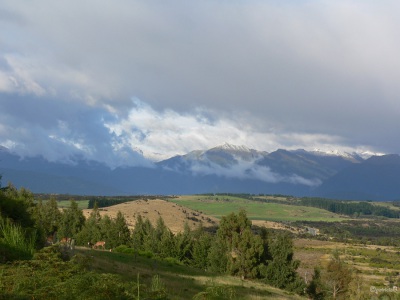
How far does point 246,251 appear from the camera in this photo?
67.4 meters

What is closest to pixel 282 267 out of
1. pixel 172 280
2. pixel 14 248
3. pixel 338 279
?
pixel 338 279

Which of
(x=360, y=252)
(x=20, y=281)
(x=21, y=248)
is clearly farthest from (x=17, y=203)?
(x=360, y=252)

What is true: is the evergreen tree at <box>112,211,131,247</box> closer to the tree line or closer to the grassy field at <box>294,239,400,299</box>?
the tree line

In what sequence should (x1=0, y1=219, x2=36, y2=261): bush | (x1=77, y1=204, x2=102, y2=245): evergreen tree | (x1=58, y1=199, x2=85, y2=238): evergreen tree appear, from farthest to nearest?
(x1=58, y1=199, x2=85, y2=238): evergreen tree
(x1=77, y1=204, x2=102, y2=245): evergreen tree
(x1=0, y1=219, x2=36, y2=261): bush

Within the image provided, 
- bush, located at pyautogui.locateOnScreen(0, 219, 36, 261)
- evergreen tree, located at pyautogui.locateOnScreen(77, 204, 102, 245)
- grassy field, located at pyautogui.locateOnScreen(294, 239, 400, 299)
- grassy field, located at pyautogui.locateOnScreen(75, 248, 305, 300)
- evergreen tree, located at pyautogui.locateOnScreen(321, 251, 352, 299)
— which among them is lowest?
grassy field, located at pyautogui.locateOnScreen(294, 239, 400, 299)

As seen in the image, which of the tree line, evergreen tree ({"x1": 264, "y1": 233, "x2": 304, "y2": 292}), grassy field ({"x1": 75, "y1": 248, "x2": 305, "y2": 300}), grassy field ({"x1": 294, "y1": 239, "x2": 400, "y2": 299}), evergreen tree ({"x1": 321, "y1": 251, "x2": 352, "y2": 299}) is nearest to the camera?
grassy field ({"x1": 75, "y1": 248, "x2": 305, "y2": 300})

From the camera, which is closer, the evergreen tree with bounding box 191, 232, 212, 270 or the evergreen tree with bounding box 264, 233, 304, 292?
the evergreen tree with bounding box 264, 233, 304, 292

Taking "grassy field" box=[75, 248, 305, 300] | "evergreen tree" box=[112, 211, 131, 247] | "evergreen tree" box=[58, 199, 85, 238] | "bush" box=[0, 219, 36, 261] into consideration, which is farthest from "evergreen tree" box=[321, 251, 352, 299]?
"bush" box=[0, 219, 36, 261]

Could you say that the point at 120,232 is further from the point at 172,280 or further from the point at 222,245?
the point at 172,280

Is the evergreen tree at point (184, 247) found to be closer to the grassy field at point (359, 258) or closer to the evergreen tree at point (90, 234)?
the evergreen tree at point (90, 234)

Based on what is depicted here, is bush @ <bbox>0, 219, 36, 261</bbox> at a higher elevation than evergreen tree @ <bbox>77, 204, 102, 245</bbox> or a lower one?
higher

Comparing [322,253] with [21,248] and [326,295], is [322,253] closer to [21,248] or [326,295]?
[326,295]

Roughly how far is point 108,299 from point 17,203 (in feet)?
67.4

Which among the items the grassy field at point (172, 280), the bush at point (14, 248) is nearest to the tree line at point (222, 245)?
the grassy field at point (172, 280)
